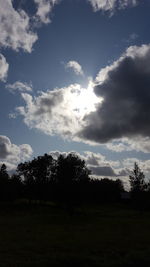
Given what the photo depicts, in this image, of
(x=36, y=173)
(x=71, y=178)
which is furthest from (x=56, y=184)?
(x=36, y=173)

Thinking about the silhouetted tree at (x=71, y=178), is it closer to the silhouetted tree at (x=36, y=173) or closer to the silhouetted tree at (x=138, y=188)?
the silhouetted tree at (x=138, y=188)

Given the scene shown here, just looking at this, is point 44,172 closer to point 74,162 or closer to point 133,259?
point 74,162

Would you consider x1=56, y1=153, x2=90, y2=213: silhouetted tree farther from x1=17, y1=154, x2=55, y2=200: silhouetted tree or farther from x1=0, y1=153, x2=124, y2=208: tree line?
x1=17, y1=154, x2=55, y2=200: silhouetted tree

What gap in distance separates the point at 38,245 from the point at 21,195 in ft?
324

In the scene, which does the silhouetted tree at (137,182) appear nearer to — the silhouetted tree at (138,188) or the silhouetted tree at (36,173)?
the silhouetted tree at (138,188)

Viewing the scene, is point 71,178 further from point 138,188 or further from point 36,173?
point 36,173

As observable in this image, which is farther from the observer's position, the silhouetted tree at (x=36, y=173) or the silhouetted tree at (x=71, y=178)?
the silhouetted tree at (x=36, y=173)

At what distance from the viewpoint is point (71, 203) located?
2339 inches

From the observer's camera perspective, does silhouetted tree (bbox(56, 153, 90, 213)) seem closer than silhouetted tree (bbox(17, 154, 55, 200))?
Yes

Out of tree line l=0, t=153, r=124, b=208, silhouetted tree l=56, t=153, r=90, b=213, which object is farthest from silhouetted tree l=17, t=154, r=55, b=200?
silhouetted tree l=56, t=153, r=90, b=213

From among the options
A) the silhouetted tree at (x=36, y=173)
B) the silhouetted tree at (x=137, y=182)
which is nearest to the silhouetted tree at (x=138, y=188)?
the silhouetted tree at (x=137, y=182)


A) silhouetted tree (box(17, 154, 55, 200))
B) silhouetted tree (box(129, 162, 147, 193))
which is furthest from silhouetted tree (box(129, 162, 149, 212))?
silhouetted tree (box(17, 154, 55, 200))

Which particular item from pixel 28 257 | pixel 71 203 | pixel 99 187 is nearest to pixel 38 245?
pixel 28 257

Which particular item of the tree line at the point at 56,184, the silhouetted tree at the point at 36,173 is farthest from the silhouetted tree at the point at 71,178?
the silhouetted tree at the point at 36,173
